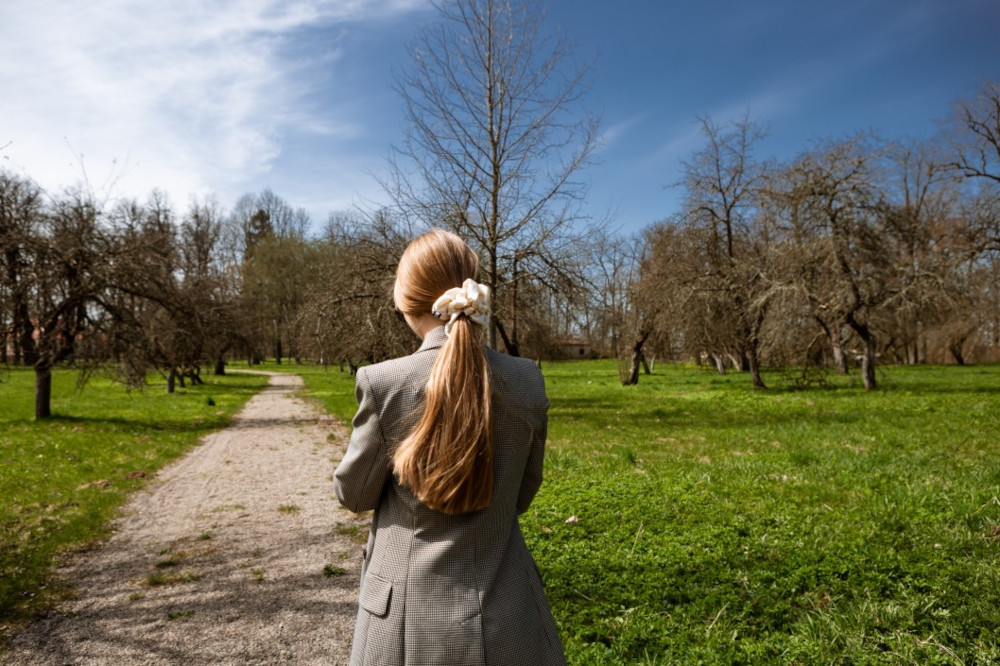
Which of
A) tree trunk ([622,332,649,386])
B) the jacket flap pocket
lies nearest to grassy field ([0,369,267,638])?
the jacket flap pocket

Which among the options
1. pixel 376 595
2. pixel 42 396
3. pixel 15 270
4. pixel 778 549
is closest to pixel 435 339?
pixel 376 595

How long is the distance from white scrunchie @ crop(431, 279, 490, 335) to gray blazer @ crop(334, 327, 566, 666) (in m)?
0.09

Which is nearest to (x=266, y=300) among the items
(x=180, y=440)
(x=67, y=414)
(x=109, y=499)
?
(x=67, y=414)

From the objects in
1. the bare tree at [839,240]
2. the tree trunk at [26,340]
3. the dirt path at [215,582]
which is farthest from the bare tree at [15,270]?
the bare tree at [839,240]

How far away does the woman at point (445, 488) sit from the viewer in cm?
167

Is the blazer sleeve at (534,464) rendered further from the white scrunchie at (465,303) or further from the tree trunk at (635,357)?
the tree trunk at (635,357)

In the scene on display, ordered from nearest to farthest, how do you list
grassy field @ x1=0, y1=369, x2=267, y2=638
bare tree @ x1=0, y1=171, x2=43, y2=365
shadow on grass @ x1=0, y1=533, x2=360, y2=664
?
shadow on grass @ x1=0, y1=533, x2=360, y2=664 < grassy field @ x1=0, y1=369, x2=267, y2=638 < bare tree @ x1=0, y1=171, x2=43, y2=365

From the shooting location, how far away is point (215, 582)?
4867 millimetres

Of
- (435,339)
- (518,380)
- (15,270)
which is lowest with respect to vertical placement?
(518,380)

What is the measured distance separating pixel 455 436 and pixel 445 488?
0.46 feet

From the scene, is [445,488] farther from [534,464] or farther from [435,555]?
[534,464]

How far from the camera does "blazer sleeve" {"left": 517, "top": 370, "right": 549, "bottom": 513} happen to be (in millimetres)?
1934

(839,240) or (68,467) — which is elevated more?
(839,240)

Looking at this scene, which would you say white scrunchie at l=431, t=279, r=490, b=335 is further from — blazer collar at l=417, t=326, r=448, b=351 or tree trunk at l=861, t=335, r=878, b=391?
tree trunk at l=861, t=335, r=878, b=391
